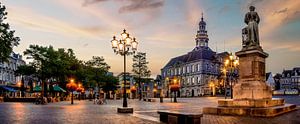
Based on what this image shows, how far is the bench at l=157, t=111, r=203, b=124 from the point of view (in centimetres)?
1271

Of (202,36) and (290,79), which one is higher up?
(202,36)

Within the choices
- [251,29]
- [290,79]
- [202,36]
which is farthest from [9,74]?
[290,79]

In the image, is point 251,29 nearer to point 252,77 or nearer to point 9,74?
point 252,77

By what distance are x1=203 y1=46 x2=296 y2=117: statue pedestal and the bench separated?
4204 millimetres

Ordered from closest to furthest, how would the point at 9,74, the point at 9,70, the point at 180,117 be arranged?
the point at 180,117
the point at 9,70
the point at 9,74

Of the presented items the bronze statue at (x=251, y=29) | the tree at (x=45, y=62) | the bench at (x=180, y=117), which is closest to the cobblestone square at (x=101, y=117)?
the bench at (x=180, y=117)

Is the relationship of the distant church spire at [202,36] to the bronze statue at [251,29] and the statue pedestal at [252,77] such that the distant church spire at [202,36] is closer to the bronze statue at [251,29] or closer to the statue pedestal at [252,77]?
the bronze statue at [251,29]

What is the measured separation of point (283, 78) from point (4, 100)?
535 ft

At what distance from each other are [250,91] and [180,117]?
241 inches

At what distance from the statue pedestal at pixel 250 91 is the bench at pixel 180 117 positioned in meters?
4.20

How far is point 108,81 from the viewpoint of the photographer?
340ft

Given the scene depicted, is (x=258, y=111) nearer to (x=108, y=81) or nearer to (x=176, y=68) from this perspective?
(x=108, y=81)

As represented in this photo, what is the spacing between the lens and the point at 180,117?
13.7 metres

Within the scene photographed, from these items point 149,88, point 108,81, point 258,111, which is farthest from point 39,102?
point 149,88
